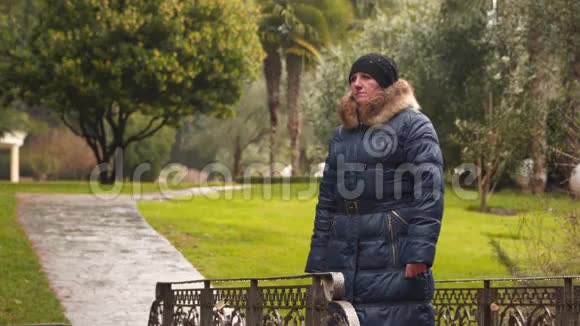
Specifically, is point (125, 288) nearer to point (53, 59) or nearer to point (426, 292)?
point (426, 292)

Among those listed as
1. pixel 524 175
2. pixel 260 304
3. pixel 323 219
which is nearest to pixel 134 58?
pixel 524 175

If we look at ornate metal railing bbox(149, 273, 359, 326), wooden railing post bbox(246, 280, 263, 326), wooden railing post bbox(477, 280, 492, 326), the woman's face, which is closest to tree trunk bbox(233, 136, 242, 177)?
ornate metal railing bbox(149, 273, 359, 326)

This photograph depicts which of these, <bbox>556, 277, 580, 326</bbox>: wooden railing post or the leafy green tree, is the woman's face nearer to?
<bbox>556, 277, 580, 326</bbox>: wooden railing post

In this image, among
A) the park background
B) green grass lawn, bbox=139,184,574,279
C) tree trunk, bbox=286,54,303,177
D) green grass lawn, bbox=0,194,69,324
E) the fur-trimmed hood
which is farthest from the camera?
tree trunk, bbox=286,54,303,177

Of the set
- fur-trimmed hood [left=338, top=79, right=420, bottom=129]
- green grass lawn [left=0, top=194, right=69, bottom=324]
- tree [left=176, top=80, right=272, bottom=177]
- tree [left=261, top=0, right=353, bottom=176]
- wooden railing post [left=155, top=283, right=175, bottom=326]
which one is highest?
tree [left=261, top=0, right=353, bottom=176]

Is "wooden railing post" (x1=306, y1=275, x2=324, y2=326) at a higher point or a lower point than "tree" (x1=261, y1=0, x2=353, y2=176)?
lower

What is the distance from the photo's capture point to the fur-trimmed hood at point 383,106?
5.62 metres

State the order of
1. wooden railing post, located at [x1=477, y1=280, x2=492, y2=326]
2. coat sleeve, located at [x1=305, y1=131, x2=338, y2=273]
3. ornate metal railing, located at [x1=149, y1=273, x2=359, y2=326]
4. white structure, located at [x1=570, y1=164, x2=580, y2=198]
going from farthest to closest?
white structure, located at [x1=570, y1=164, x2=580, y2=198], wooden railing post, located at [x1=477, y1=280, x2=492, y2=326], coat sleeve, located at [x1=305, y1=131, x2=338, y2=273], ornate metal railing, located at [x1=149, y1=273, x2=359, y2=326]

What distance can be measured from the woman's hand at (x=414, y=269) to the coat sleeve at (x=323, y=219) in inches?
22.4

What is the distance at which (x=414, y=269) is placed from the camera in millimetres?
5297

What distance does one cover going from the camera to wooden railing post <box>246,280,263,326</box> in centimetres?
718

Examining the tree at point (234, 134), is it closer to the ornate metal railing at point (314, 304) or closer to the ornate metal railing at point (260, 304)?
the ornate metal railing at point (260, 304)

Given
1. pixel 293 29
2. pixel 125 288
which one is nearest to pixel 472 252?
pixel 125 288

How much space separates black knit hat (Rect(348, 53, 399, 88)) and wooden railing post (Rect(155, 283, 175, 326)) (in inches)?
177
